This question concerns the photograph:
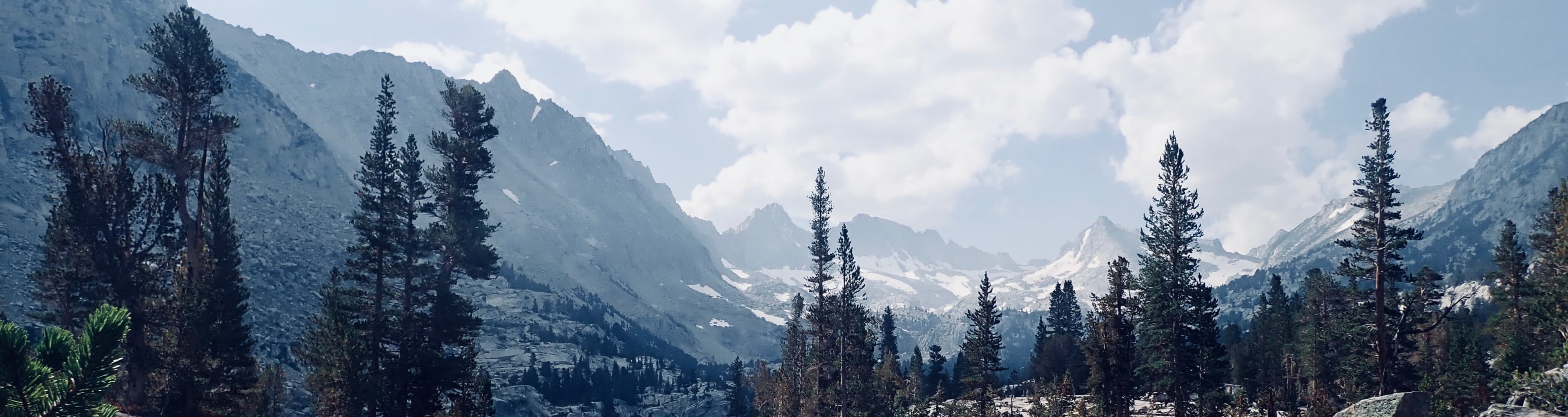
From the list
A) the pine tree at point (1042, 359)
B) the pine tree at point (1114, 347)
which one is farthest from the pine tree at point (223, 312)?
the pine tree at point (1042, 359)

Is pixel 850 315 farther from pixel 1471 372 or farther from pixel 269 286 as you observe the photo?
pixel 269 286

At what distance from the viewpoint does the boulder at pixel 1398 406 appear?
71.7 ft

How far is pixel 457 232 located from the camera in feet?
115

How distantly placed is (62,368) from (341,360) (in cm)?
2918

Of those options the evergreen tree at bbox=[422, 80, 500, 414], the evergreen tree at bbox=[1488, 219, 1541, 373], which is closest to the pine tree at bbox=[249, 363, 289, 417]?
the evergreen tree at bbox=[422, 80, 500, 414]

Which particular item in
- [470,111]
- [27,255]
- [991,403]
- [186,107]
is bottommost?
[991,403]

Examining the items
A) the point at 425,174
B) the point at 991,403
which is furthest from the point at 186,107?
the point at 991,403

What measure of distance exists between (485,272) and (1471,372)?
53965 millimetres

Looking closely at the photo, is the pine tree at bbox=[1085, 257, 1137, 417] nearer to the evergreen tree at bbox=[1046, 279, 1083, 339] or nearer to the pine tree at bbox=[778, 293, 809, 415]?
the pine tree at bbox=[778, 293, 809, 415]

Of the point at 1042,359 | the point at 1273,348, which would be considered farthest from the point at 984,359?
the point at 1042,359

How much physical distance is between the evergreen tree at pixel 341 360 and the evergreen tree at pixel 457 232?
299 cm

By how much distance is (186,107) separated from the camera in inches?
1156

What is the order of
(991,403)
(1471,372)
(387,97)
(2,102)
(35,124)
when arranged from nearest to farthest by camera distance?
(35,124), (387,97), (1471,372), (991,403), (2,102)

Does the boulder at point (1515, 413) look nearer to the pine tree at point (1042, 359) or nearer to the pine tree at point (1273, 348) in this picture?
the pine tree at point (1273, 348)
